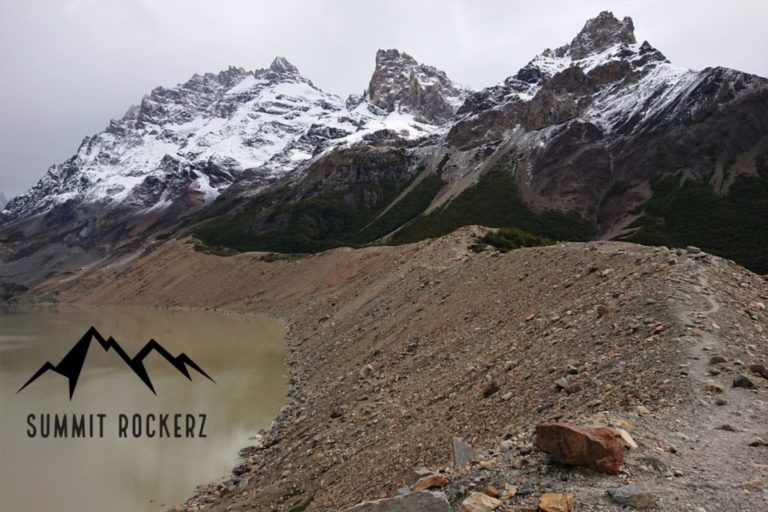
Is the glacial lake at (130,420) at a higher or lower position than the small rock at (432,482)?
lower

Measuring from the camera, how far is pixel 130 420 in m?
29.3

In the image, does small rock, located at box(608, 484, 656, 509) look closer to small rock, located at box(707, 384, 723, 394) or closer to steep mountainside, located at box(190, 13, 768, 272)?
small rock, located at box(707, 384, 723, 394)

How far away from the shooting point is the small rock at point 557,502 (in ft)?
26.5

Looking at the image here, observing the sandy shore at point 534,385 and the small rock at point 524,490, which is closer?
the small rock at point 524,490

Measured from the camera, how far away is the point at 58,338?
7244cm

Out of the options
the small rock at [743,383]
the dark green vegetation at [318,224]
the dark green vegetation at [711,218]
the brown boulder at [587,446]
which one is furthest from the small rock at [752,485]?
the dark green vegetation at [318,224]

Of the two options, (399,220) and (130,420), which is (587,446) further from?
(399,220)

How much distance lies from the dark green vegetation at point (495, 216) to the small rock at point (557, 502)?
110638 millimetres

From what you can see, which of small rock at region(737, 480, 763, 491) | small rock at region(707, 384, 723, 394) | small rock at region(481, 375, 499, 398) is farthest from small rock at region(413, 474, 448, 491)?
small rock at region(481, 375, 499, 398)

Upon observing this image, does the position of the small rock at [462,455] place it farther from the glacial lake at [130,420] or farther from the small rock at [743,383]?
the glacial lake at [130,420]

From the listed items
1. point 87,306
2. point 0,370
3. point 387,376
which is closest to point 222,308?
point 0,370

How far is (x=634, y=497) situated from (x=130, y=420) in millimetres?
27591

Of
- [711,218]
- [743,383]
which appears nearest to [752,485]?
[743,383]

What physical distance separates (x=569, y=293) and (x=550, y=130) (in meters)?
164
